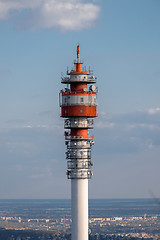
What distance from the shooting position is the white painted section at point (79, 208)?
9881 centimetres

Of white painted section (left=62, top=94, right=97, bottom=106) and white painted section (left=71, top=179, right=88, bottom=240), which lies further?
white painted section (left=62, top=94, right=97, bottom=106)

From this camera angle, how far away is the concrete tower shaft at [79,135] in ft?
325

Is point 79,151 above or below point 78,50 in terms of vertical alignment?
below

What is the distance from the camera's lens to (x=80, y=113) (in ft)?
328

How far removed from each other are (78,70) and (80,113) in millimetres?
6462

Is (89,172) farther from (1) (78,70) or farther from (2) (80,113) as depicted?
(1) (78,70)

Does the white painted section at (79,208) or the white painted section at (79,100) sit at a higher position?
the white painted section at (79,100)

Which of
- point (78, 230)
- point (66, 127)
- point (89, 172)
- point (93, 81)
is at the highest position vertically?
point (93, 81)

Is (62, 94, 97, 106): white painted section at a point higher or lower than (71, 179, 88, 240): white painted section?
higher

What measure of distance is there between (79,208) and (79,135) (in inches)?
413

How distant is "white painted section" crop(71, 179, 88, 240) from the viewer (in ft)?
324

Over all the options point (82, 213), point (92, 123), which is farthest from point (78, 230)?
point (92, 123)

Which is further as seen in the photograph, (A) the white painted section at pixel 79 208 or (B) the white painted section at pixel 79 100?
(B) the white painted section at pixel 79 100

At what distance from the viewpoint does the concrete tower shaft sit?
99.1 meters
